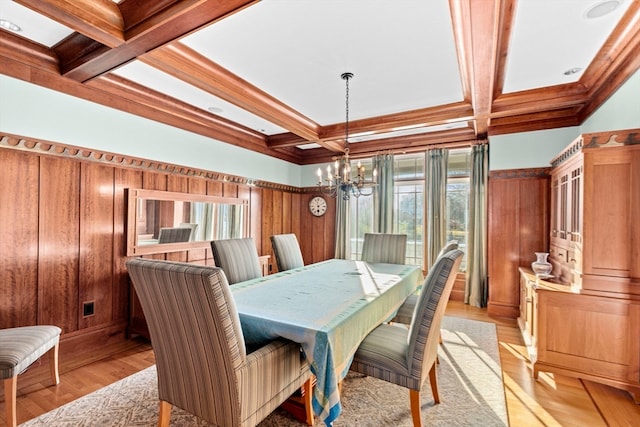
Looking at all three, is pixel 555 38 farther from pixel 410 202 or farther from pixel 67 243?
pixel 67 243

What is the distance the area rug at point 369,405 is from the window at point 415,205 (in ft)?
7.89

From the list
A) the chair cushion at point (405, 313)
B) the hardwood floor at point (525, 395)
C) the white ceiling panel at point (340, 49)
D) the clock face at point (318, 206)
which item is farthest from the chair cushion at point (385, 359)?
the clock face at point (318, 206)

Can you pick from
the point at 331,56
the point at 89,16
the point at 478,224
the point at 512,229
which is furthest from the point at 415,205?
the point at 89,16

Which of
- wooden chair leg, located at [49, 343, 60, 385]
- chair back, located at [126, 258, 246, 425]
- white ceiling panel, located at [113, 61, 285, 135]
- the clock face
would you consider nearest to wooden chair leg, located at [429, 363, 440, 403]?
chair back, located at [126, 258, 246, 425]

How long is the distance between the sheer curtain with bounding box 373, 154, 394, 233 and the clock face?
1.06 meters

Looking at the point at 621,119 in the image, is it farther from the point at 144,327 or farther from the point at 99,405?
the point at 144,327

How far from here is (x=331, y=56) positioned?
8.42ft

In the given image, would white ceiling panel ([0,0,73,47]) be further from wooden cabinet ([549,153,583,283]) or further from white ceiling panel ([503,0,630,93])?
wooden cabinet ([549,153,583,283])

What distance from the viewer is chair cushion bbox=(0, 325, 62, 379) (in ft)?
5.95

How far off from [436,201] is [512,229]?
1.09 meters

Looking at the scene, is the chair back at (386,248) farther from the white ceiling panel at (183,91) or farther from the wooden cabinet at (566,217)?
the white ceiling panel at (183,91)

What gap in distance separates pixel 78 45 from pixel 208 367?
8.89 feet

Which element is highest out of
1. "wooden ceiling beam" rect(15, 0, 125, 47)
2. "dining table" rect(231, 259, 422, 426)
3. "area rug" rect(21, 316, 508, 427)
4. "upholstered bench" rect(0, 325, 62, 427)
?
"wooden ceiling beam" rect(15, 0, 125, 47)

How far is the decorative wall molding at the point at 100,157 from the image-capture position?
8.22 feet
